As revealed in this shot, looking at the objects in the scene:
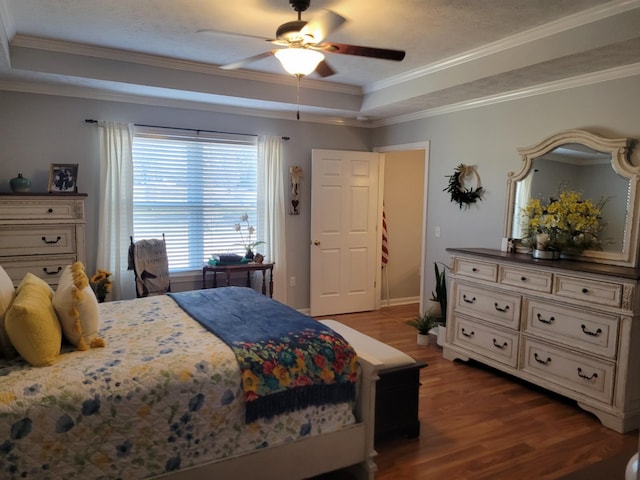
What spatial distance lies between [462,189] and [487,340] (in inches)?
64.0

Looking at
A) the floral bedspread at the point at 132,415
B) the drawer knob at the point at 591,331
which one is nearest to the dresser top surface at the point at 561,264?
the drawer knob at the point at 591,331

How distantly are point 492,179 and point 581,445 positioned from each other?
244cm

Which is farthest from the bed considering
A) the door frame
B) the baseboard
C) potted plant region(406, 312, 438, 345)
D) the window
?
the baseboard

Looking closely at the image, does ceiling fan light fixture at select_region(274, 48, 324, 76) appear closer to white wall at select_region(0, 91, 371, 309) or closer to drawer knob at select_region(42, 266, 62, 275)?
white wall at select_region(0, 91, 371, 309)

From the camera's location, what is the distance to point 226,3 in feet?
9.29

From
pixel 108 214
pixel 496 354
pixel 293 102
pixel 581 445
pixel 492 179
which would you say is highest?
pixel 293 102

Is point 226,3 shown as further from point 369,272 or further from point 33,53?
point 369,272

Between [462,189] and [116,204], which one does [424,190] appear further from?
[116,204]

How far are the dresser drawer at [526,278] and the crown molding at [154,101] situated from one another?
2.84 meters

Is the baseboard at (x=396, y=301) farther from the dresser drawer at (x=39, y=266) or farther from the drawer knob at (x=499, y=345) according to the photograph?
the dresser drawer at (x=39, y=266)

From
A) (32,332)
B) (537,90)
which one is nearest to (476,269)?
(537,90)

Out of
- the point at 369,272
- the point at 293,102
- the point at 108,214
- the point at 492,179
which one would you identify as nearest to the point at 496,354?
the point at 492,179

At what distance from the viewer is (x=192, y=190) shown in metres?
4.92

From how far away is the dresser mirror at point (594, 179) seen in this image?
3.19m
